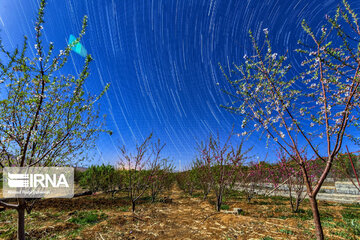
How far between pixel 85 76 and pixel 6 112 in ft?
6.01

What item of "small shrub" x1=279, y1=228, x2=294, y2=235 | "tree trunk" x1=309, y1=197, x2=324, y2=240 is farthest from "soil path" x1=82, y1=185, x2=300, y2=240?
"tree trunk" x1=309, y1=197, x2=324, y2=240

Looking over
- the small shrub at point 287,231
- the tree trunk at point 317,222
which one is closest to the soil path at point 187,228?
the small shrub at point 287,231

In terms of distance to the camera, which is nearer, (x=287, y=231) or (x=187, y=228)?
(x=287, y=231)

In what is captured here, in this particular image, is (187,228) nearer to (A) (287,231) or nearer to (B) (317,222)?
(A) (287,231)

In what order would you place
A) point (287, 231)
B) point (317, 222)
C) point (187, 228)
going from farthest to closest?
1. point (187, 228)
2. point (287, 231)
3. point (317, 222)

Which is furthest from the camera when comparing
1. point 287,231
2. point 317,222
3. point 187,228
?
point 187,228

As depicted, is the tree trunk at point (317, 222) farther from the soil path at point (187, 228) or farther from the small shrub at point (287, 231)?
the small shrub at point (287, 231)

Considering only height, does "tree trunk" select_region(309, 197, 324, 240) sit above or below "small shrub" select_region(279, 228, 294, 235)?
above

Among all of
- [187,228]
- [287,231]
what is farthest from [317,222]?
[187,228]

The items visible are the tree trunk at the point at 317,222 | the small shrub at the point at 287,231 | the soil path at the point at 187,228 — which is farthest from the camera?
the soil path at the point at 187,228

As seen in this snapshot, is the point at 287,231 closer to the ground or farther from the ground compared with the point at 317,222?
closer to the ground

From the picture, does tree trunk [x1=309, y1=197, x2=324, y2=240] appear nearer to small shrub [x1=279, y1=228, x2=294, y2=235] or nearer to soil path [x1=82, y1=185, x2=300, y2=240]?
soil path [x1=82, y1=185, x2=300, y2=240]

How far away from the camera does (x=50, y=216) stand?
752cm

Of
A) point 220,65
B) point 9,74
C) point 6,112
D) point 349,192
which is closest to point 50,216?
point 6,112
